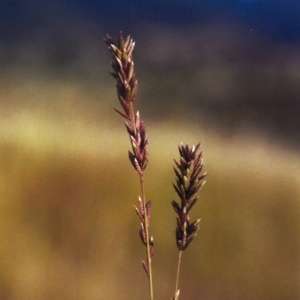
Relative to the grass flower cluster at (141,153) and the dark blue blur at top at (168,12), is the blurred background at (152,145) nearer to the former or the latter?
the dark blue blur at top at (168,12)

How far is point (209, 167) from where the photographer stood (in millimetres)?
793

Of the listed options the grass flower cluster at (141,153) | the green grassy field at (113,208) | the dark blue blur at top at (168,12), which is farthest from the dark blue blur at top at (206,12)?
the grass flower cluster at (141,153)

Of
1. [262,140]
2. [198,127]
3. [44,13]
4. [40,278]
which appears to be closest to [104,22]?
[44,13]

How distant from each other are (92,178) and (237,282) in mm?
341

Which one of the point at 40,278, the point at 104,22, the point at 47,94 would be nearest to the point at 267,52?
the point at 104,22

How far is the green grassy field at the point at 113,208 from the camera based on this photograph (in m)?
0.76

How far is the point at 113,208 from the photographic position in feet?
2.52

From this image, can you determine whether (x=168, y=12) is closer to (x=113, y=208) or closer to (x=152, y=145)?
(x=152, y=145)

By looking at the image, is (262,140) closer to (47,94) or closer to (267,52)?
(267,52)

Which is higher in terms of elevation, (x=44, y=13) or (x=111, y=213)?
(x=44, y=13)

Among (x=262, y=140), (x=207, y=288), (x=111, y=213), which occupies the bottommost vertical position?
(x=207, y=288)

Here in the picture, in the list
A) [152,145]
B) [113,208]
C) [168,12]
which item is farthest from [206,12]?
[113,208]

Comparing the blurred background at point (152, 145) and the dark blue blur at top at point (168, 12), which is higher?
the dark blue blur at top at point (168, 12)

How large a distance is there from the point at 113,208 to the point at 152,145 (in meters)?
0.14
